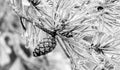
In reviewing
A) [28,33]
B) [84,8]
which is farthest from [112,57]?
[28,33]

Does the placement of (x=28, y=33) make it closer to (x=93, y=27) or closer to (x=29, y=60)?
(x=93, y=27)

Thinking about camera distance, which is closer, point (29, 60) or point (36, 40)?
point (36, 40)

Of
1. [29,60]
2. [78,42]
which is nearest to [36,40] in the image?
[78,42]

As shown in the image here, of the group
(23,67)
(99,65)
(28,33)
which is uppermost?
(28,33)

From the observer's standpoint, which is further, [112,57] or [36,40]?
[36,40]

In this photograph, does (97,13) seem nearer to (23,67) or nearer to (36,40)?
(36,40)

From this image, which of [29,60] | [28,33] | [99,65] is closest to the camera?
[99,65]

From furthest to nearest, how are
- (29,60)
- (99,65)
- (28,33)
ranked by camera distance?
(29,60)
(28,33)
(99,65)

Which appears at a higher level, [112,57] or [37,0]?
[37,0]

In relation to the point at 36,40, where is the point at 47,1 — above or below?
above
